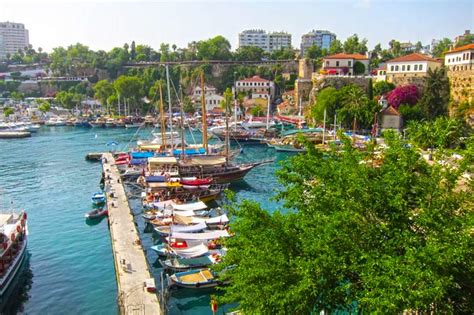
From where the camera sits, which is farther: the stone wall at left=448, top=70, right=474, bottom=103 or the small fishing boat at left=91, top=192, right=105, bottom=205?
the stone wall at left=448, top=70, right=474, bottom=103

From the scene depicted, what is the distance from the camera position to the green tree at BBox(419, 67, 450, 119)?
64812mm

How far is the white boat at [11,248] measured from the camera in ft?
81.9

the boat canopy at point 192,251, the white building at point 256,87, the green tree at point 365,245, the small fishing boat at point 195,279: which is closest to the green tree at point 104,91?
the white building at point 256,87

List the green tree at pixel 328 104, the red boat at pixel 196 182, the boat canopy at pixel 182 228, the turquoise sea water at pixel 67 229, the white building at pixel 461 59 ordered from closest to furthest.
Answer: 1. the turquoise sea water at pixel 67 229
2. the boat canopy at pixel 182 228
3. the red boat at pixel 196 182
4. the white building at pixel 461 59
5. the green tree at pixel 328 104

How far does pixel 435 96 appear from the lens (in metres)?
65.1

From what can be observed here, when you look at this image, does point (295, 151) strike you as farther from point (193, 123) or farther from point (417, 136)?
point (417, 136)

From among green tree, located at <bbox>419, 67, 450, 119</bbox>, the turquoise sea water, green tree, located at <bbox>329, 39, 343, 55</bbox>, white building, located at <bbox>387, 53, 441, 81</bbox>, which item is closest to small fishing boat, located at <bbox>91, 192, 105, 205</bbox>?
the turquoise sea water

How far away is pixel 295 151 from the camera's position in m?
66.1

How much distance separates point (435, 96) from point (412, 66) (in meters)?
14.0

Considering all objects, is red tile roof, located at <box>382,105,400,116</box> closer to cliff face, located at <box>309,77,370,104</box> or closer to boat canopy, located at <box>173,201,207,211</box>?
cliff face, located at <box>309,77,370,104</box>

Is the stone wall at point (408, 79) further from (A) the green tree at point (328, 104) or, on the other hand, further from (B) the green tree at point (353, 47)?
(B) the green tree at point (353, 47)

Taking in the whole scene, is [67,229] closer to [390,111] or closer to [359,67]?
[390,111]

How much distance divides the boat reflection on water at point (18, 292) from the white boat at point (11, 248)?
8.4 inches

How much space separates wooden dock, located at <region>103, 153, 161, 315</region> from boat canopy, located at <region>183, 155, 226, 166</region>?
8.90 m
